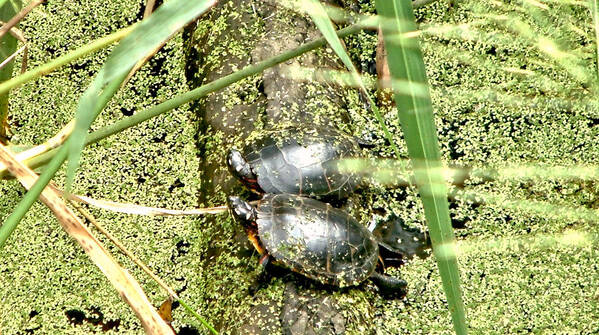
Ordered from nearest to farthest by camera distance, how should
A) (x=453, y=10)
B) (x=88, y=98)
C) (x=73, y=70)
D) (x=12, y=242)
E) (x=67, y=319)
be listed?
(x=88, y=98) → (x=67, y=319) → (x=12, y=242) → (x=73, y=70) → (x=453, y=10)

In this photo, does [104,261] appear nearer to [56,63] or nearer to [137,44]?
[56,63]

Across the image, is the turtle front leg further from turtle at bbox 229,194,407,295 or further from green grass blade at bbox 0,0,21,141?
green grass blade at bbox 0,0,21,141

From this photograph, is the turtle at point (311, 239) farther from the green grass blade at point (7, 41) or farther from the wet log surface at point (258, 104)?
the green grass blade at point (7, 41)

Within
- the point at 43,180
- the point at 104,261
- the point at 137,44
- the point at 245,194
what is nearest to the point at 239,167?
the point at 245,194

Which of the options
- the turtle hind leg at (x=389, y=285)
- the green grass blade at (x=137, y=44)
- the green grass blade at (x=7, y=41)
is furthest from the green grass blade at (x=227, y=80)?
the turtle hind leg at (x=389, y=285)

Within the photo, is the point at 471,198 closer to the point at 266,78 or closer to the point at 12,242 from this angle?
the point at 266,78

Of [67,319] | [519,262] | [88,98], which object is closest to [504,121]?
[519,262]

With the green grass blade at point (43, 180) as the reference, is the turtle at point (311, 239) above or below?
above

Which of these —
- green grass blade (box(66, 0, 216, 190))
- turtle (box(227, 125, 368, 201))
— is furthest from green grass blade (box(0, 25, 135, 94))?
turtle (box(227, 125, 368, 201))
